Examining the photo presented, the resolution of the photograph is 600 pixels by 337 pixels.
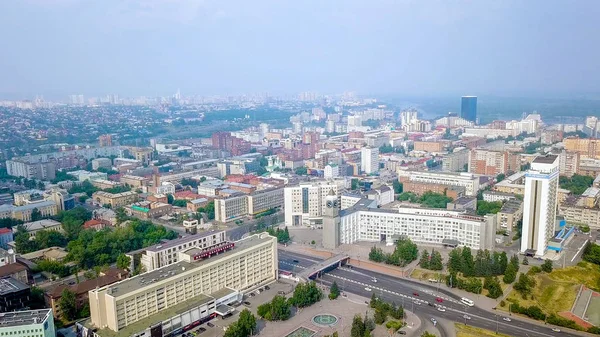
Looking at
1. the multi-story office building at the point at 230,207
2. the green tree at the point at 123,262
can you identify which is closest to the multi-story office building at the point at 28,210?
the multi-story office building at the point at 230,207

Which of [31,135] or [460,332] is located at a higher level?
[31,135]

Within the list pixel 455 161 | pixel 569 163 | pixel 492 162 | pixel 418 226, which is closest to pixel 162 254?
pixel 418 226

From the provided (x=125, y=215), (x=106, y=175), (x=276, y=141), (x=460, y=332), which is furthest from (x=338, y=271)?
(x=276, y=141)

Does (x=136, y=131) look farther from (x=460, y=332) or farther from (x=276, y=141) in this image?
(x=460, y=332)

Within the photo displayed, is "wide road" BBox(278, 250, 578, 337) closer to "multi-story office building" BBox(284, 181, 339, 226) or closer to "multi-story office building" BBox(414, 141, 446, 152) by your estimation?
"multi-story office building" BBox(284, 181, 339, 226)

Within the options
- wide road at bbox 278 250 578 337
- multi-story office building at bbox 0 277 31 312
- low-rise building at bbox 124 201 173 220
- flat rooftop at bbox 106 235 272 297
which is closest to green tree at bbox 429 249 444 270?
wide road at bbox 278 250 578 337

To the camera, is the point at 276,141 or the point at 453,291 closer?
the point at 453,291
